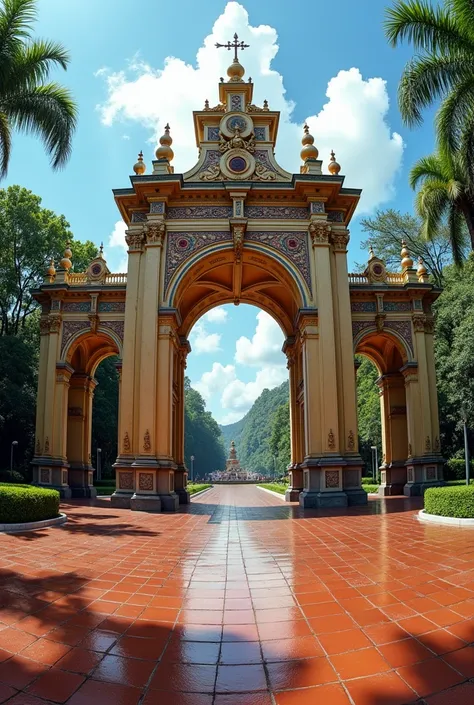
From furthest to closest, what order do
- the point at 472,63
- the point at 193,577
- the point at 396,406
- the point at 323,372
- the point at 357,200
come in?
the point at 396,406, the point at 357,200, the point at 323,372, the point at 472,63, the point at 193,577

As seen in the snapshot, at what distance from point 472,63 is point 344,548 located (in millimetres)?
11336

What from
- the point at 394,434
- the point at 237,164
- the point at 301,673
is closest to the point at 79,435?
Result: the point at 237,164

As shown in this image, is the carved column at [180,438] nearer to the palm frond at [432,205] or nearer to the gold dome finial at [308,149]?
the gold dome finial at [308,149]

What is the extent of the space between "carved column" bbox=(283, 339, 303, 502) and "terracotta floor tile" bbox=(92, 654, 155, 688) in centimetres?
1726

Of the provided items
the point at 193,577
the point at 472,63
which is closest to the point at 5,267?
the point at 472,63

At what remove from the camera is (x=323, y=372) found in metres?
17.2

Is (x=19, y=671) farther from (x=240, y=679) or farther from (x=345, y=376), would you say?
(x=345, y=376)

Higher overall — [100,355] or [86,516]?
[100,355]

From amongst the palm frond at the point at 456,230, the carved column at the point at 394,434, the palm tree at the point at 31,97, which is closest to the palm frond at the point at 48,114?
the palm tree at the point at 31,97

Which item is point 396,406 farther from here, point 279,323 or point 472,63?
point 472,63

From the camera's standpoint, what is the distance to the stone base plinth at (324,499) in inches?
627

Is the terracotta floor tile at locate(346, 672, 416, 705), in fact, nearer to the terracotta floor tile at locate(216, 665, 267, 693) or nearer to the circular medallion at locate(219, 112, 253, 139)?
the terracotta floor tile at locate(216, 665, 267, 693)

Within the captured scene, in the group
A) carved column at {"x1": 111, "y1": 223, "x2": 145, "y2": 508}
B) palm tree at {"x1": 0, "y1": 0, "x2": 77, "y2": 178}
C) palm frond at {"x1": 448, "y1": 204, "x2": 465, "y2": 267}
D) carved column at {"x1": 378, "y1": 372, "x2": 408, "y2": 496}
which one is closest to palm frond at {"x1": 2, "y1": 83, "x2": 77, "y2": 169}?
palm tree at {"x1": 0, "y1": 0, "x2": 77, "y2": 178}

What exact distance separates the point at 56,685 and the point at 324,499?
13551 mm
